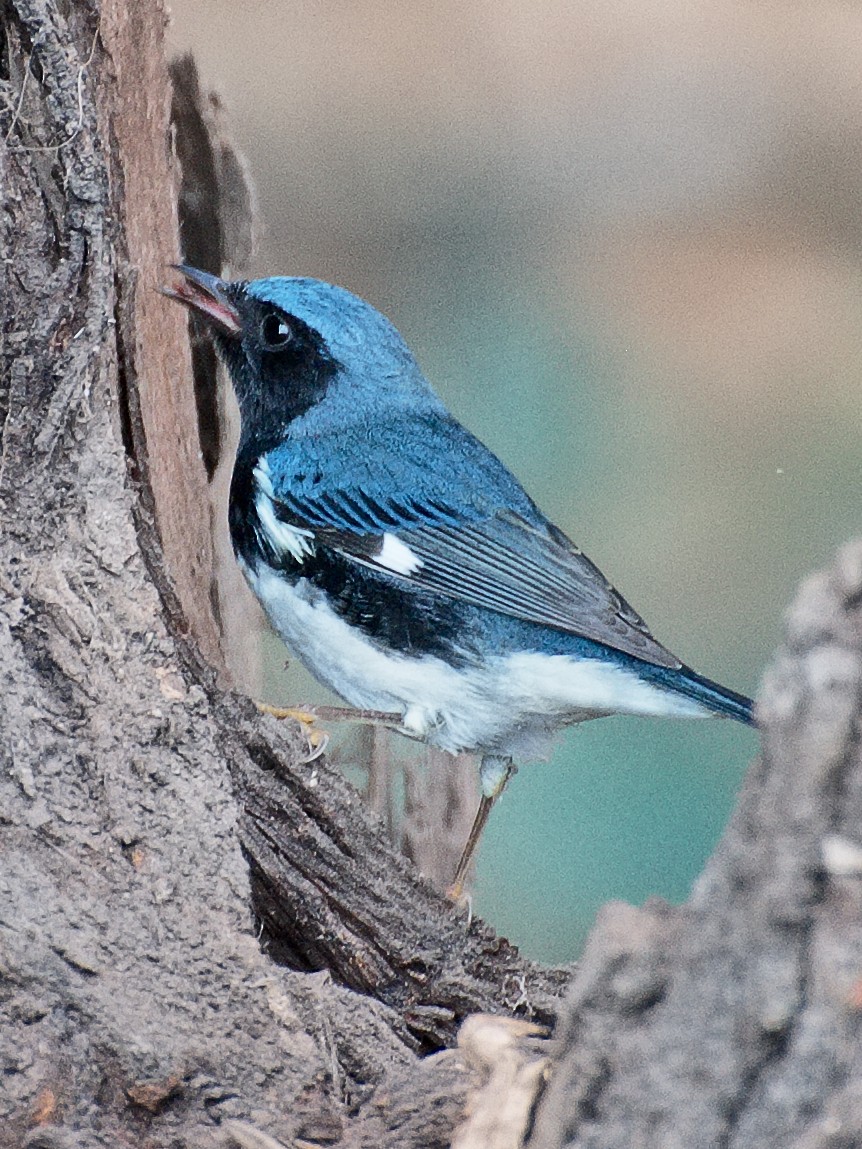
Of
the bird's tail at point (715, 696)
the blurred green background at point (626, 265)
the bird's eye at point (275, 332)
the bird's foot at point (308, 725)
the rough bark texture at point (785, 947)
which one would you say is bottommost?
the rough bark texture at point (785, 947)

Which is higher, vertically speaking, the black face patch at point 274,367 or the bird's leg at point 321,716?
the black face patch at point 274,367

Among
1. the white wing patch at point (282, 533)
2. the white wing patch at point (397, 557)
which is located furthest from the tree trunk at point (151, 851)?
the white wing patch at point (397, 557)

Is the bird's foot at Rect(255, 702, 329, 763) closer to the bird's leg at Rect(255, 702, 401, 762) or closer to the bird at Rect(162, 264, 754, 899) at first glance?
the bird's leg at Rect(255, 702, 401, 762)

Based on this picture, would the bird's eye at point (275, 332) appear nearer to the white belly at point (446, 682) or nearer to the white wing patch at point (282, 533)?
the white wing patch at point (282, 533)

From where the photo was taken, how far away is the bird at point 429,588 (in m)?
2.38

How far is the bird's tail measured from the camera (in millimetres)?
2213

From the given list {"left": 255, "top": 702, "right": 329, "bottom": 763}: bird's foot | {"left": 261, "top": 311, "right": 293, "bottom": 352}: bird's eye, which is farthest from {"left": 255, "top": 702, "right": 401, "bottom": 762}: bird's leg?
{"left": 261, "top": 311, "right": 293, "bottom": 352}: bird's eye

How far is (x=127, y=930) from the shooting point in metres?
1.81

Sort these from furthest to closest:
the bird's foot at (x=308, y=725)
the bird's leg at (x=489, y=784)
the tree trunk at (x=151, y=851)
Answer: the bird's leg at (x=489, y=784) < the bird's foot at (x=308, y=725) < the tree trunk at (x=151, y=851)

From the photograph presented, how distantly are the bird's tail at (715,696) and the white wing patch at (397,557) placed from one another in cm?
52

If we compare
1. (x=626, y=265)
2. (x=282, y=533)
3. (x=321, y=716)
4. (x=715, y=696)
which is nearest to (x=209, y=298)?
(x=282, y=533)

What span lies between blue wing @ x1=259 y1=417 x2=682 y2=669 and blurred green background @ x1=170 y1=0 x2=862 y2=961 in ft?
2.20

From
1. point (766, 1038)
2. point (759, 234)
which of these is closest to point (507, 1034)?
point (766, 1038)

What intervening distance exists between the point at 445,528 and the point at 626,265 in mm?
1079
